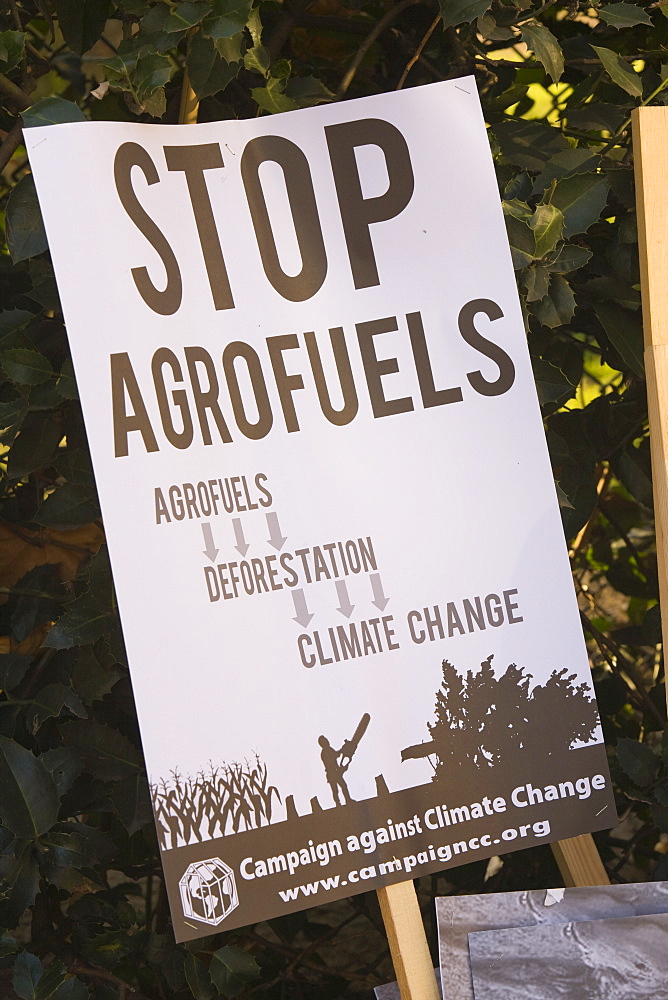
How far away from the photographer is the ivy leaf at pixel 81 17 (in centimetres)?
119

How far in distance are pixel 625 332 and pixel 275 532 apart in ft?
1.98

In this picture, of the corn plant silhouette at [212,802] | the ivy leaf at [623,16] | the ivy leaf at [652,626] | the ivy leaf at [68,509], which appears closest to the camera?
the corn plant silhouette at [212,802]

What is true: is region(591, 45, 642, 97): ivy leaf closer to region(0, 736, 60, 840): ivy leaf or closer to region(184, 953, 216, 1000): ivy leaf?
region(0, 736, 60, 840): ivy leaf

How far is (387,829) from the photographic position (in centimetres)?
96

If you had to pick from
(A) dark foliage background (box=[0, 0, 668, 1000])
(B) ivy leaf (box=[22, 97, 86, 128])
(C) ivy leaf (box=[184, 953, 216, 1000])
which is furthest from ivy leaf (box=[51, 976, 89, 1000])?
(B) ivy leaf (box=[22, 97, 86, 128])

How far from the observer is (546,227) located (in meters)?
1.10

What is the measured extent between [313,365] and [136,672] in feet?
1.20

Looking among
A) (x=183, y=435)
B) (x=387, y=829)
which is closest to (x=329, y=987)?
(x=387, y=829)

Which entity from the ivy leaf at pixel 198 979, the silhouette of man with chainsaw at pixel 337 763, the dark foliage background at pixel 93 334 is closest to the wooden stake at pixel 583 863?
the dark foliage background at pixel 93 334

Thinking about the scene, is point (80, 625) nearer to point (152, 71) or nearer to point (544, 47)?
point (152, 71)

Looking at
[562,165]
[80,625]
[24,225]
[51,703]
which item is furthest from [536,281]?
[51,703]

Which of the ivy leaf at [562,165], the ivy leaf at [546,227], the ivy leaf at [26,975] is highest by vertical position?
the ivy leaf at [562,165]

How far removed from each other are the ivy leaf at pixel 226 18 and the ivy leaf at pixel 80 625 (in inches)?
26.7

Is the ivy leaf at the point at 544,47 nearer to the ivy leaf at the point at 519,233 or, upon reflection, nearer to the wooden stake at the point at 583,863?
the ivy leaf at the point at 519,233
